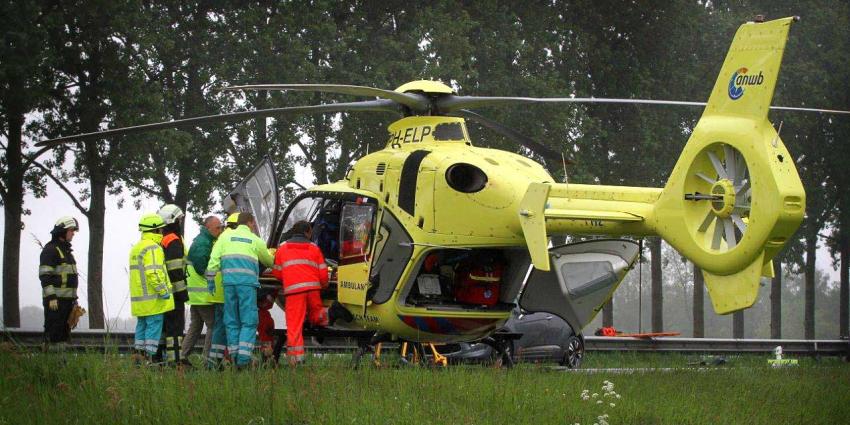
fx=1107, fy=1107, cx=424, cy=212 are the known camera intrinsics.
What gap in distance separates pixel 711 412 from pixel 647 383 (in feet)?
5.65

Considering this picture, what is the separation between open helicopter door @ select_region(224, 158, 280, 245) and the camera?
49.3 feet

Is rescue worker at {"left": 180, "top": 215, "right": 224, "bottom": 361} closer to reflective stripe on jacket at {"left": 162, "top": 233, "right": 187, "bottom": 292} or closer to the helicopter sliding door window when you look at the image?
reflective stripe on jacket at {"left": 162, "top": 233, "right": 187, "bottom": 292}

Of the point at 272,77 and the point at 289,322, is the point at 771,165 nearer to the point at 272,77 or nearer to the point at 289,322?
the point at 289,322

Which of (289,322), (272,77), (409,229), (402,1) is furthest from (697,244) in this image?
(402,1)

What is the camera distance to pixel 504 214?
12695 millimetres

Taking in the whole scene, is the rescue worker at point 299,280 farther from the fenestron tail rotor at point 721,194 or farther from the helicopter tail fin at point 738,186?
the fenestron tail rotor at point 721,194

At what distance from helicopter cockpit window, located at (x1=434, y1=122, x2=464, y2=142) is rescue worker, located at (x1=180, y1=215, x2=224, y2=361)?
2.96m

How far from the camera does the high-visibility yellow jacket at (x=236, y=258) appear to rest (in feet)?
41.9

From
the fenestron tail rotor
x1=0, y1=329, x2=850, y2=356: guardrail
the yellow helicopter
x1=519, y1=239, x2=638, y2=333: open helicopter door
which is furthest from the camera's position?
x1=0, y1=329, x2=850, y2=356: guardrail

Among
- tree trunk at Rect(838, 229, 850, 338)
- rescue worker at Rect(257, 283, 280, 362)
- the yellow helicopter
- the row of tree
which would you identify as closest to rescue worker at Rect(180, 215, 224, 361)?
rescue worker at Rect(257, 283, 280, 362)

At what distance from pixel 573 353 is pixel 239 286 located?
6.96m

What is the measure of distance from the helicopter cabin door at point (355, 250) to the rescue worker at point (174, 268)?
1.95 meters

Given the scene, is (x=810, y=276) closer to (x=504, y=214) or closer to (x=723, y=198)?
(x=504, y=214)

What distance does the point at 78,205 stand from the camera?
26.6 metres
